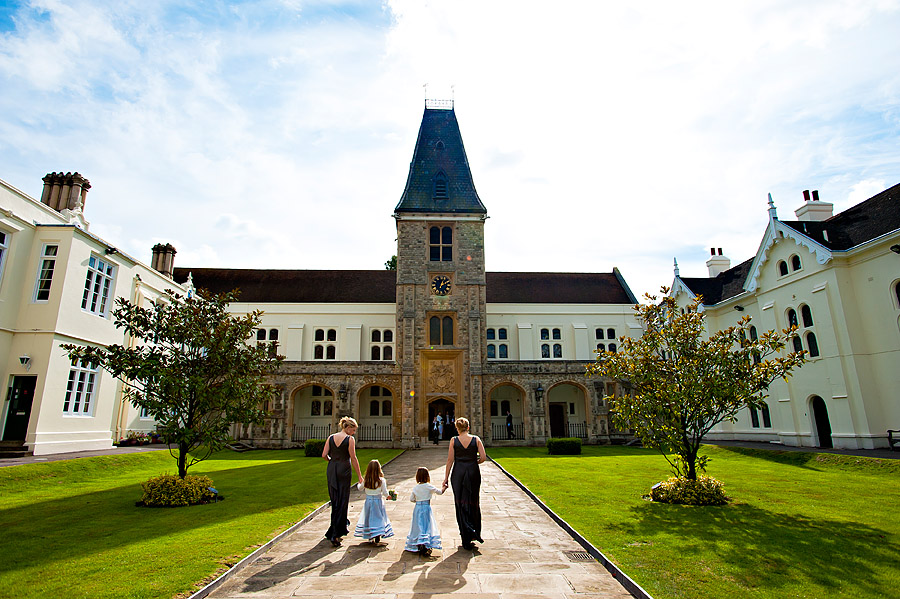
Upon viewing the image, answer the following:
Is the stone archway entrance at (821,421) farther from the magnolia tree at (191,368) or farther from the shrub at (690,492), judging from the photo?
the magnolia tree at (191,368)

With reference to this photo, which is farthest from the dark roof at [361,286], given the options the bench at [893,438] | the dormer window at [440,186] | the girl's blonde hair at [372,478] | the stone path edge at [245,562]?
the girl's blonde hair at [372,478]

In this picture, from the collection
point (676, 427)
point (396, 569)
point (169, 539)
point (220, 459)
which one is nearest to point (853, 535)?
point (676, 427)

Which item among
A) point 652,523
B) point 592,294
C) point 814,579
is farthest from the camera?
point 592,294

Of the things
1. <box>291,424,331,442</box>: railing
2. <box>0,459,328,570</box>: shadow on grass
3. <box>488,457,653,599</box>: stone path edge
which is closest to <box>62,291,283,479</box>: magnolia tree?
<box>0,459,328,570</box>: shadow on grass

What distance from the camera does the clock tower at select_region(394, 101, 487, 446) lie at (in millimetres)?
35156

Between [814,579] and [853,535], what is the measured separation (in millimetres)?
3095

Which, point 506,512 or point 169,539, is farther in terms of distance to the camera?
point 506,512

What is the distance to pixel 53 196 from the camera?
977 inches

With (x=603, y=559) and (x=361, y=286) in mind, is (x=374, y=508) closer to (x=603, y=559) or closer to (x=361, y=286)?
(x=603, y=559)

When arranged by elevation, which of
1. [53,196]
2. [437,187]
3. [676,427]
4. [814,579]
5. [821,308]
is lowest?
[814,579]

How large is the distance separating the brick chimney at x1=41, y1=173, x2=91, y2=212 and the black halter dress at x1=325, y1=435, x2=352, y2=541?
77.7 ft

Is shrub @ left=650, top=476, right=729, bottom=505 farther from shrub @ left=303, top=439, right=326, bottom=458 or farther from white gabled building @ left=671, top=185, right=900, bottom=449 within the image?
shrub @ left=303, top=439, right=326, bottom=458

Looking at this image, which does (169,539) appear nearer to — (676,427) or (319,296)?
(676,427)

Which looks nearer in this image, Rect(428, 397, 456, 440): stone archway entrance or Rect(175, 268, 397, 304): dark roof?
Rect(428, 397, 456, 440): stone archway entrance
